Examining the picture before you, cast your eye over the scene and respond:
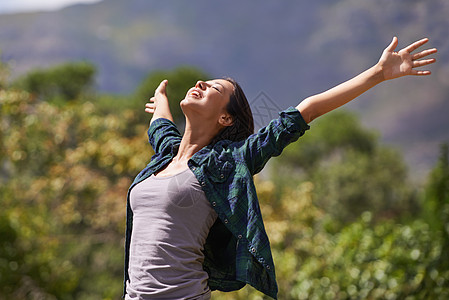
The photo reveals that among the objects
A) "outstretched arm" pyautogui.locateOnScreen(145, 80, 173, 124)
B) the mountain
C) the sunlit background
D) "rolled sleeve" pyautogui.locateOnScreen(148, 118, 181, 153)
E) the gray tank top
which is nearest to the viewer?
the gray tank top

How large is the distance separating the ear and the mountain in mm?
33562

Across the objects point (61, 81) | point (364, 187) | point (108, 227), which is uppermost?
point (61, 81)

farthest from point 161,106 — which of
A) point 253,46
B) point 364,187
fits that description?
point 253,46

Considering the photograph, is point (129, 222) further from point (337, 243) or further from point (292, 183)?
point (292, 183)

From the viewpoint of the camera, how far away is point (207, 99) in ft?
5.90

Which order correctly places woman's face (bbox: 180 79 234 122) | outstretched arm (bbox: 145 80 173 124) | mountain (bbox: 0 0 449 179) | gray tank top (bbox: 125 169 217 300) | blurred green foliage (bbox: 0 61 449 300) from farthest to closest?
mountain (bbox: 0 0 449 179) < blurred green foliage (bbox: 0 61 449 300) < outstretched arm (bbox: 145 80 173 124) < woman's face (bbox: 180 79 234 122) < gray tank top (bbox: 125 169 217 300)

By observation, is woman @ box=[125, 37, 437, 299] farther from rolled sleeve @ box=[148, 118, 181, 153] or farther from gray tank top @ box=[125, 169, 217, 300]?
rolled sleeve @ box=[148, 118, 181, 153]

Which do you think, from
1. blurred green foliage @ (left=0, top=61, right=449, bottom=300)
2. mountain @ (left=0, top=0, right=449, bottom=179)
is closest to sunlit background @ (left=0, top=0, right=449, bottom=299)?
blurred green foliage @ (left=0, top=61, right=449, bottom=300)

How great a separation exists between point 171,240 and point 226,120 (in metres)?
0.40

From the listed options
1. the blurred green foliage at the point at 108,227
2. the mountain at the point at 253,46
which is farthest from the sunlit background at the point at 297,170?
the mountain at the point at 253,46

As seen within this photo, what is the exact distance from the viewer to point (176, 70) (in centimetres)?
2131

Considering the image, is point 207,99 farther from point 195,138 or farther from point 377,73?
point 377,73

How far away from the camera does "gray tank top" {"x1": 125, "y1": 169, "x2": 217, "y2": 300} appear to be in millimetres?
1640

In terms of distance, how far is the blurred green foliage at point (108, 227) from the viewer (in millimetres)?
4293
